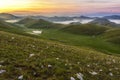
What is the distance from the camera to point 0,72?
13.1 meters

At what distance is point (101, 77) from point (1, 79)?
7.19m

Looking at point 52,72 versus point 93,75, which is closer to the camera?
point 52,72

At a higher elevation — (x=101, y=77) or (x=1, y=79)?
(x=1, y=79)

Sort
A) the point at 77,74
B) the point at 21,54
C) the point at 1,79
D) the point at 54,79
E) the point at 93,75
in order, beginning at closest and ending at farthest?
the point at 1,79
the point at 54,79
the point at 77,74
the point at 93,75
the point at 21,54

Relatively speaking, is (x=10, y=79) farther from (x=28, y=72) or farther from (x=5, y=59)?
(x=5, y=59)

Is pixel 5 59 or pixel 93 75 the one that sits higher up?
pixel 5 59

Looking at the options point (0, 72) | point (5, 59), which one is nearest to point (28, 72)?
point (0, 72)

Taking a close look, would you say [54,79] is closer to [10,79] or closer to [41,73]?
[41,73]

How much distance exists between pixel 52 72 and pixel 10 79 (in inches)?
115

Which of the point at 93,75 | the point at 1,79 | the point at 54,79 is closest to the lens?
the point at 1,79

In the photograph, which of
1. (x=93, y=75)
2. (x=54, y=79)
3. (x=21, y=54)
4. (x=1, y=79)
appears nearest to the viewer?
(x=1, y=79)

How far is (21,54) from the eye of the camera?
17953 mm

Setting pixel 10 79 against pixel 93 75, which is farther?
pixel 93 75

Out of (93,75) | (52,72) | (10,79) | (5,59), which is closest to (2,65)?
(5,59)
